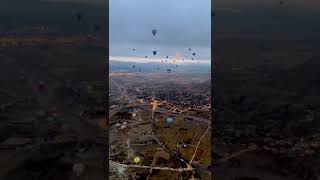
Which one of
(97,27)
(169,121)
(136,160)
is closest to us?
(97,27)

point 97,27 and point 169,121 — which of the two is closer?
point 97,27

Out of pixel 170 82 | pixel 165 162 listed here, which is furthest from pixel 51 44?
pixel 165 162

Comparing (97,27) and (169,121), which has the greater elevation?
(97,27)

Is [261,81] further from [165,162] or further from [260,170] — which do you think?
[165,162]

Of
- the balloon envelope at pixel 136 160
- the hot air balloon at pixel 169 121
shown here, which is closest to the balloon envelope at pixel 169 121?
the hot air balloon at pixel 169 121

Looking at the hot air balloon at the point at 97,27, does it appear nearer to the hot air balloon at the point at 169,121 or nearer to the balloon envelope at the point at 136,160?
the hot air balloon at the point at 169,121

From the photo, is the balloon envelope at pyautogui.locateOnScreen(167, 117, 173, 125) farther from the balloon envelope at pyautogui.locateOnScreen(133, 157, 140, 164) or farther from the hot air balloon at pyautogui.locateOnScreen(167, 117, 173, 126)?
the balloon envelope at pyautogui.locateOnScreen(133, 157, 140, 164)

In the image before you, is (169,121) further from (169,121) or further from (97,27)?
(97,27)

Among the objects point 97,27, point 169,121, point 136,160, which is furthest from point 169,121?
point 97,27

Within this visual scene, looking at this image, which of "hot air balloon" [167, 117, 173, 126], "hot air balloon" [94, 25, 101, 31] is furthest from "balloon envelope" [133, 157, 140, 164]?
"hot air balloon" [94, 25, 101, 31]

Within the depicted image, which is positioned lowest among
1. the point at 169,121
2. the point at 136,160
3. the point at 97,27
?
the point at 136,160

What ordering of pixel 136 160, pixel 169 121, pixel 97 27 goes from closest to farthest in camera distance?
pixel 97 27 < pixel 136 160 < pixel 169 121
